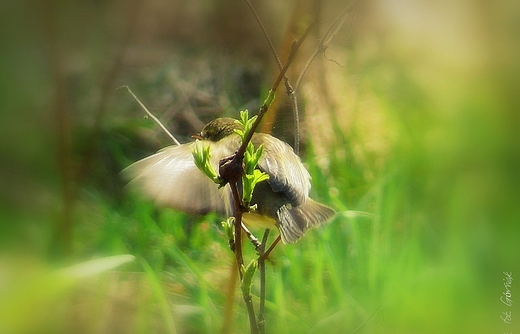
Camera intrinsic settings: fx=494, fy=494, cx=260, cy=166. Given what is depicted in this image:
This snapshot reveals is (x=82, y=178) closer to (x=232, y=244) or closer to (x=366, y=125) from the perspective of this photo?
(x=232, y=244)

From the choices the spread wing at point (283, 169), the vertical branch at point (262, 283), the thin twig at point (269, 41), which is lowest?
the vertical branch at point (262, 283)

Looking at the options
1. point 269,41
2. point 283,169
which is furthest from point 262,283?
point 269,41
